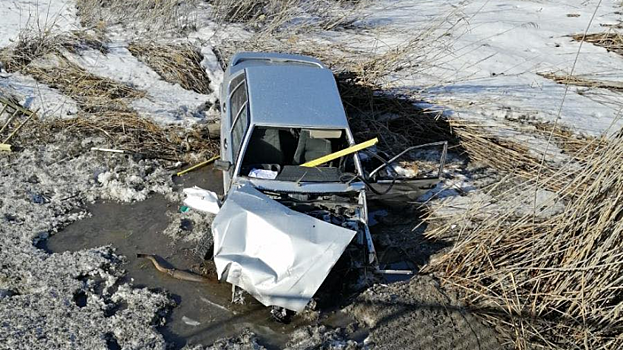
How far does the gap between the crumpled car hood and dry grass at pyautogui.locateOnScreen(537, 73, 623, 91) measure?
6695mm

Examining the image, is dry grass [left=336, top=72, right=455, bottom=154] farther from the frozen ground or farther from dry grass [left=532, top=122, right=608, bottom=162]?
dry grass [left=532, top=122, right=608, bottom=162]

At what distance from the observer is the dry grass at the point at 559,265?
5461 mm

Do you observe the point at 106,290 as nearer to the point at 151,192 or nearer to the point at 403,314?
the point at 151,192

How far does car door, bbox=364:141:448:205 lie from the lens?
22.4 ft

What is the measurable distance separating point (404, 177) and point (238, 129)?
1.98 m

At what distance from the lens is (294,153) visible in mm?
6938

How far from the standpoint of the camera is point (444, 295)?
627 centimetres

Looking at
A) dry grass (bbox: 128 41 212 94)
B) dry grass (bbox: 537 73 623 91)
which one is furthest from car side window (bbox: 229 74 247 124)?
dry grass (bbox: 537 73 623 91)

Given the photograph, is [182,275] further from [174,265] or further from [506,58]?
[506,58]

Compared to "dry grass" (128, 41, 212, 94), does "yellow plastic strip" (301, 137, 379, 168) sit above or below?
above

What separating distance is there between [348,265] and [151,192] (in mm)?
2742

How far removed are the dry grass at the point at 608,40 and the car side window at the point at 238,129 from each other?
26.6ft

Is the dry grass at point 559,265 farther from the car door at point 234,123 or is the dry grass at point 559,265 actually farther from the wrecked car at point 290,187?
the car door at point 234,123

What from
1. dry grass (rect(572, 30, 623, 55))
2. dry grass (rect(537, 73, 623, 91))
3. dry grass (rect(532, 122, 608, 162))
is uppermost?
dry grass (rect(532, 122, 608, 162))
